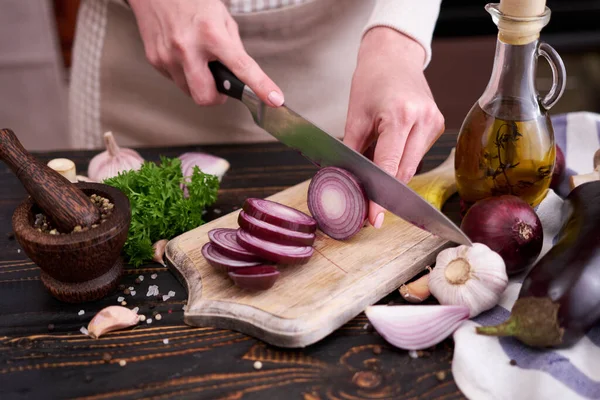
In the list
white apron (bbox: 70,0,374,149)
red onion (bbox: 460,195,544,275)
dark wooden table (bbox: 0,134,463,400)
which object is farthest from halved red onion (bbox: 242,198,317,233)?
white apron (bbox: 70,0,374,149)

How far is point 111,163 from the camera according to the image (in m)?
1.71

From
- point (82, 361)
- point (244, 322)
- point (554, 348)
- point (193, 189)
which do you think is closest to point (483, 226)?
point (554, 348)

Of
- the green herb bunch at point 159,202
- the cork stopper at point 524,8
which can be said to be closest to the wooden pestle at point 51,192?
the green herb bunch at point 159,202

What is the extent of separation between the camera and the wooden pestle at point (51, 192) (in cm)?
124

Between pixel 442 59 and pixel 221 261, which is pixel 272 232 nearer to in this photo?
pixel 221 261

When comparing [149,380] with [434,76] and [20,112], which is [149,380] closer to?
[434,76]

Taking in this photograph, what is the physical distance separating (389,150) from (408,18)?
39cm

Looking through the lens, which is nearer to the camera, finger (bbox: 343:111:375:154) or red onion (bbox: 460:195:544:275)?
red onion (bbox: 460:195:544:275)

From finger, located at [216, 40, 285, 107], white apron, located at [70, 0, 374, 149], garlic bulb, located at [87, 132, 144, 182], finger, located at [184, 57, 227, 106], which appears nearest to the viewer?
finger, located at [216, 40, 285, 107]

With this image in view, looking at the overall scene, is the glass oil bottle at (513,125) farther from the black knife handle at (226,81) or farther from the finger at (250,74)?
the black knife handle at (226,81)

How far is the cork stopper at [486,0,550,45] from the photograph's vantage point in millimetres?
1216

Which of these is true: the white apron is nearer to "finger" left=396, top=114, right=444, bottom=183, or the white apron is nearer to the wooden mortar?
"finger" left=396, top=114, right=444, bottom=183

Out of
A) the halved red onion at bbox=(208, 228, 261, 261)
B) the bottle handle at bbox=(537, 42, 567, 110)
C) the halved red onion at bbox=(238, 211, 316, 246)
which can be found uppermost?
the bottle handle at bbox=(537, 42, 567, 110)

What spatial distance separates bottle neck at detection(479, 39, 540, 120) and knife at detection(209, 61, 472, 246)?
27 centimetres
